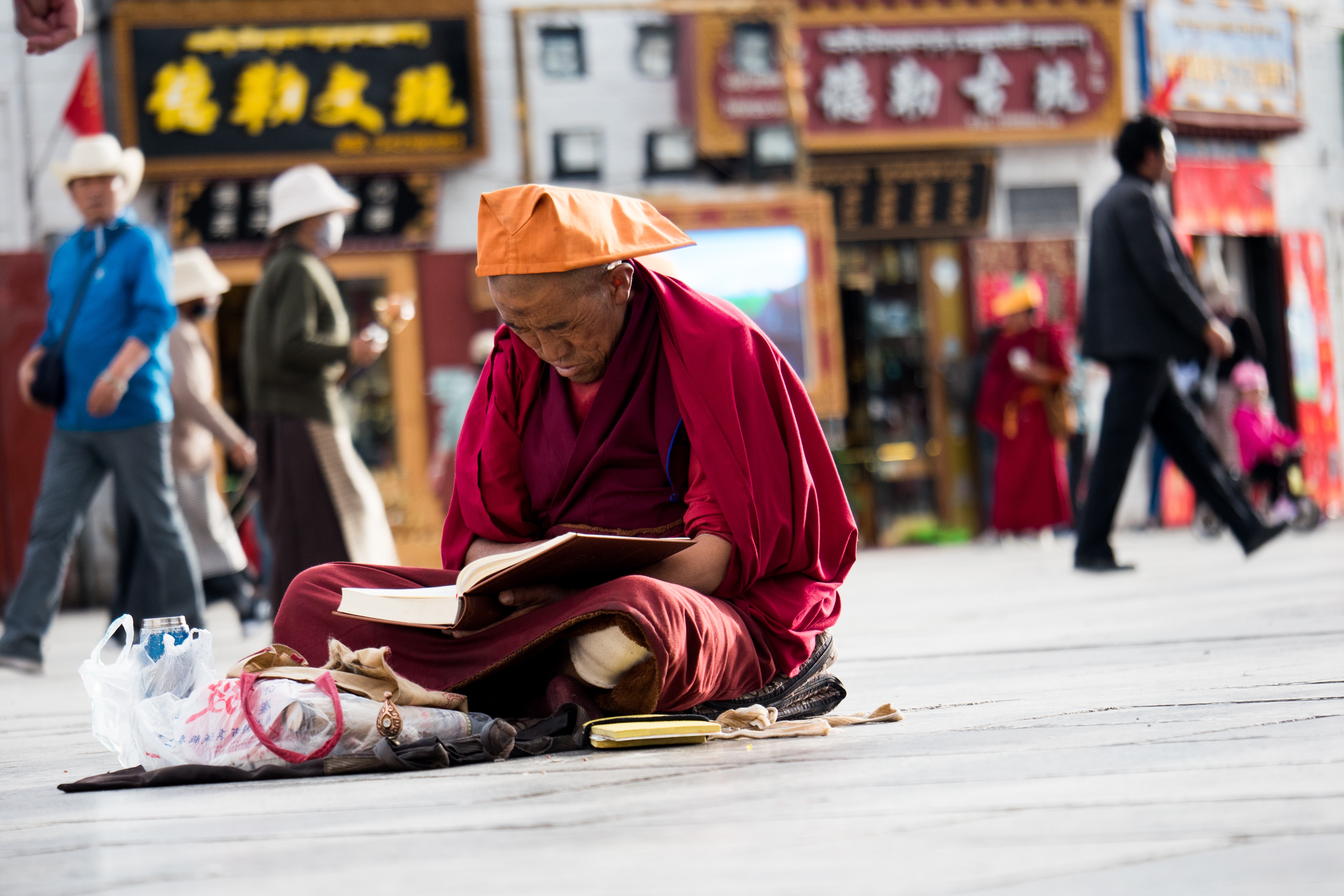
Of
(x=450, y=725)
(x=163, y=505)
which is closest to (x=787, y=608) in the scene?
(x=450, y=725)

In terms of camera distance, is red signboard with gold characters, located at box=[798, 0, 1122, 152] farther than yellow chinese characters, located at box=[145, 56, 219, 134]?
Yes

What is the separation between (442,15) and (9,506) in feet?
13.7

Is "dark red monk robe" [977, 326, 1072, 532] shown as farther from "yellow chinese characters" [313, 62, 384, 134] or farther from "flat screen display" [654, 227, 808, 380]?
"yellow chinese characters" [313, 62, 384, 134]

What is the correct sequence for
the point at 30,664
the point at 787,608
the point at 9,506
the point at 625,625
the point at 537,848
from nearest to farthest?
the point at 537,848
the point at 625,625
the point at 787,608
the point at 30,664
the point at 9,506

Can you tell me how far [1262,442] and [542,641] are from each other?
29.5ft

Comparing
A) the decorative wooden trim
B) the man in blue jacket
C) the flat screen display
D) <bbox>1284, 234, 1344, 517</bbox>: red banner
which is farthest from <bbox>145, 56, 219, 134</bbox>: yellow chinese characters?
<bbox>1284, 234, 1344, 517</bbox>: red banner

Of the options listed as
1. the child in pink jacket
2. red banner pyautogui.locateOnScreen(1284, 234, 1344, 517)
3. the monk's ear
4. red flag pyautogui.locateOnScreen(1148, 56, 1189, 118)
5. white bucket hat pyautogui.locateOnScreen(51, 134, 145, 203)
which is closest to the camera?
the monk's ear

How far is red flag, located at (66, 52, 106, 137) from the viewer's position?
35.8ft

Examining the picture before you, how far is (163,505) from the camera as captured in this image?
554cm

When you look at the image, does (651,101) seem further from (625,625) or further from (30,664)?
(625,625)

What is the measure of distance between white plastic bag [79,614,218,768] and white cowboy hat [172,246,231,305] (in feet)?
15.8

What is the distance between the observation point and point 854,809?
7.10ft

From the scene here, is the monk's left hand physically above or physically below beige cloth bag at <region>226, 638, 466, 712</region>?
above

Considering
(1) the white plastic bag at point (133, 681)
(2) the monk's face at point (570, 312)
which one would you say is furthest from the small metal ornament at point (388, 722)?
(2) the monk's face at point (570, 312)
